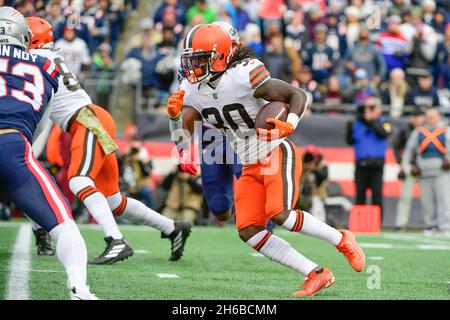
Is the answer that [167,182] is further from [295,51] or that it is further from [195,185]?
[295,51]

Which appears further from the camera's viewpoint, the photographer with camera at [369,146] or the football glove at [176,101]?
the photographer with camera at [369,146]

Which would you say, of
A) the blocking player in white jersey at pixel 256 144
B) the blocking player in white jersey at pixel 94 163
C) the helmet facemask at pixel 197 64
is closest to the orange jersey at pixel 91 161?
the blocking player in white jersey at pixel 94 163

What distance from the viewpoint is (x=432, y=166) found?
37.1 feet

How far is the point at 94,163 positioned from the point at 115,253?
2.09 ft

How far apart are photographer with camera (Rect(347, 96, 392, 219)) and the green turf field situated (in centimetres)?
220

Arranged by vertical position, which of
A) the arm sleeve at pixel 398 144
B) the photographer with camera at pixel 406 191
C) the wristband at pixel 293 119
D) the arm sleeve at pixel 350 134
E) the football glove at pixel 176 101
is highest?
the football glove at pixel 176 101

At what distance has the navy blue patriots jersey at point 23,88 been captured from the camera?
4516mm

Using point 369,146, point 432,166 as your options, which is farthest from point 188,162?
point 432,166

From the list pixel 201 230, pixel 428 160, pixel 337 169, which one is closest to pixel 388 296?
pixel 201 230

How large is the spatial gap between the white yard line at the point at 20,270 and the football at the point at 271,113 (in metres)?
1.58

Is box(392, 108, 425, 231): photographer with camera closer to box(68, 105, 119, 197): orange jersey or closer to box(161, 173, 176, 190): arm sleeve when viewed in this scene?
box(161, 173, 176, 190): arm sleeve

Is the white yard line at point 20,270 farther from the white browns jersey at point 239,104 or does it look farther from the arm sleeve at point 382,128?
the arm sleeve at point 382,128

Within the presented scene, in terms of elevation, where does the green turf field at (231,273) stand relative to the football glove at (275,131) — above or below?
below

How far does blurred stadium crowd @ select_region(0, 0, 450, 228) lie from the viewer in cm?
1163
